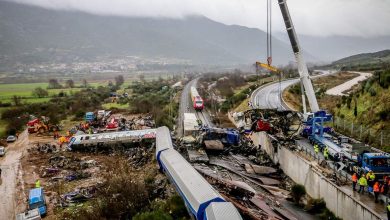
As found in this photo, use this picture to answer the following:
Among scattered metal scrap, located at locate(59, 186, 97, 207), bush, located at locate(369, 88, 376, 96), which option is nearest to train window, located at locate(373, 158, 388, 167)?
bush, located at locate(369, 88, 376, 96)

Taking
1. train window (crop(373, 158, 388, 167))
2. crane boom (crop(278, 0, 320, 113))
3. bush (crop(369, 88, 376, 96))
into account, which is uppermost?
crane boom (crop(278, 0, 320, 113))

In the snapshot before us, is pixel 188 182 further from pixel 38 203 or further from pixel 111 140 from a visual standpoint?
pixel 111 140

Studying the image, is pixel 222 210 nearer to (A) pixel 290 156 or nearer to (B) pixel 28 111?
(A) pixel 290 156

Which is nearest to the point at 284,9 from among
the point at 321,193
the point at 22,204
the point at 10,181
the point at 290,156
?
the point at 290,156

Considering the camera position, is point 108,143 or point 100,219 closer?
point 100,219

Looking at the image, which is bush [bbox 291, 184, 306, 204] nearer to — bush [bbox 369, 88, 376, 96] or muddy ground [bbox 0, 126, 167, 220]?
muddy ground [bbox 0, 126, 167, 220]

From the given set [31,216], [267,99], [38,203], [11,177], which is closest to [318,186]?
[31,216]
